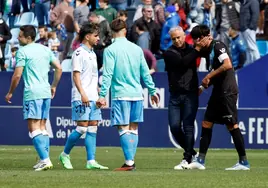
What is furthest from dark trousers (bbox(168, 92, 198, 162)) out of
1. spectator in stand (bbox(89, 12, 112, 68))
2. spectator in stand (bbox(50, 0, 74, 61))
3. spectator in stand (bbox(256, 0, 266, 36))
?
spectator in stand (bbox(50, 0, 74, 61))

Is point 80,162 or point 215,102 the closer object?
point 215,102

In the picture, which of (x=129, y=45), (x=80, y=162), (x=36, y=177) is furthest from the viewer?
(x=80, y=162)

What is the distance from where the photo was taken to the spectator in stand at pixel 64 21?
26547 millimetres

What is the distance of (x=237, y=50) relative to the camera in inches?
950

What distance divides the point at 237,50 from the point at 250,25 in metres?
0.74

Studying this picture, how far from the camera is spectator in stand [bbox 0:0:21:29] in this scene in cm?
2847

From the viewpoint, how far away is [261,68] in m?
22.6

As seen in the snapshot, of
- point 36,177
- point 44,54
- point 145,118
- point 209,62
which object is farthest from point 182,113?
point 145,118

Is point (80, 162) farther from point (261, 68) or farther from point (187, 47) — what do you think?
point (261, 68)

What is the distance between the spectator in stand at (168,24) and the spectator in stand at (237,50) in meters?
1.39

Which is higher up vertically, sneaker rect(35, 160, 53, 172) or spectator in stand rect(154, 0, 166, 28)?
spectator in stand rect(154, 0, 166, 28)

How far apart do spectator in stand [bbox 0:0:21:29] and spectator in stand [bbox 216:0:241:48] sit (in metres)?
6.57

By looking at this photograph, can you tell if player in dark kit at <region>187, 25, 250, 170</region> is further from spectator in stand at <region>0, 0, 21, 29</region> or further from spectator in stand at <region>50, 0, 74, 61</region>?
spectator in stand at <region>0, 0, 21, 29</region>

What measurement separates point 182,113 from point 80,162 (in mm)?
2542
